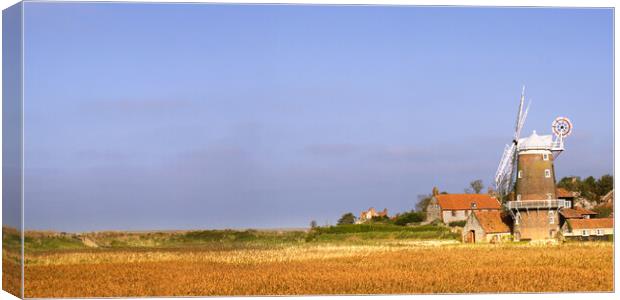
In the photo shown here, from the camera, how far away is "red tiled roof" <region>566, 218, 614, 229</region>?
2546 cm

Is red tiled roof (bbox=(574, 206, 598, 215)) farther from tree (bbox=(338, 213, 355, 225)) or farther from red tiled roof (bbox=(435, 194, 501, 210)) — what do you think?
tree (bbox=(338, 213, 355, 225))

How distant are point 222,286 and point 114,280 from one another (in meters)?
1.99

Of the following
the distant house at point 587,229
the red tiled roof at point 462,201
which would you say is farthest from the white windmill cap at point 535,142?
the distant house at point 587,229

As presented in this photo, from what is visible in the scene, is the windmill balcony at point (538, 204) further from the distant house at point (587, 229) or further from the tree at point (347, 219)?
the tree at point (347, 219)

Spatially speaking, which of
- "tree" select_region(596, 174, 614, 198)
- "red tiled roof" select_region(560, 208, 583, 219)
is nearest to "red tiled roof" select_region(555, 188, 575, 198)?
"red tiled roof" select_region(560, 208, 583, 219)

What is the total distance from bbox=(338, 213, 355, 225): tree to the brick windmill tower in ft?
16.1

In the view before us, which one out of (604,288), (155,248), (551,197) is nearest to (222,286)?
(155,248)

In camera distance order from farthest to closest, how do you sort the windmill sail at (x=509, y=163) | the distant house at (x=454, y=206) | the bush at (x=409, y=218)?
the distant house at (x=454, y=206), the bush at (x=409, y=218), the windmill sail at (x=509, y=163)

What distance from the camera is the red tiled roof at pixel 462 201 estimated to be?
2509 cm

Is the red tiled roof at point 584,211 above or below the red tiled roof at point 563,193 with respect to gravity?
below

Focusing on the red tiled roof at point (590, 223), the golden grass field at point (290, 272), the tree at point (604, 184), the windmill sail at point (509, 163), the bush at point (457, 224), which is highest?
the windmill sail at point (509, 163)

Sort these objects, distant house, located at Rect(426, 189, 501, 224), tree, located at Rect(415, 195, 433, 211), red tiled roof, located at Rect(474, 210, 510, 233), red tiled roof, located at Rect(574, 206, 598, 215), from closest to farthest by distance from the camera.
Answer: tree, located at Rect(415, 195, 433, 211)
distant house, located at Rect(426, 189, 501, 224)
red tiled roof, located at Rect(574, 206, 598, 215)
red tiled roof, located at Rect(474, 210, 510, 233)

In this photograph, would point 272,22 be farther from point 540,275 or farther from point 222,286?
point 540,275

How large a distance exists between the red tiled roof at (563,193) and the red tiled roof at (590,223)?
0.72 metres
